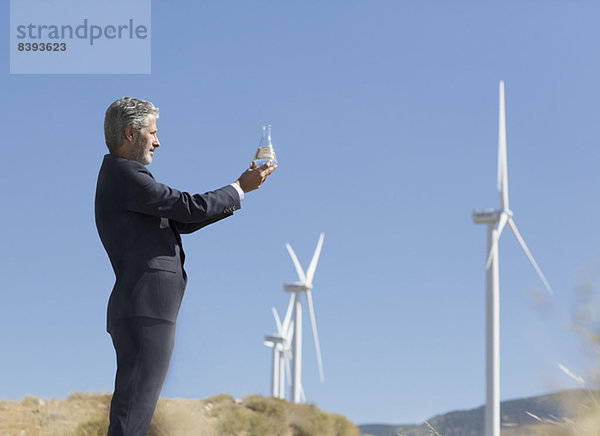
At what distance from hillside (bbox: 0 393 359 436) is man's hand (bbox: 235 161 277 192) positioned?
39.1ft

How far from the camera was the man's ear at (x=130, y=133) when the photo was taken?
4.32 metres

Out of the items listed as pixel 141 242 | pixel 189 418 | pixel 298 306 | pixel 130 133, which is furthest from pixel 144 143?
pixel 298 306

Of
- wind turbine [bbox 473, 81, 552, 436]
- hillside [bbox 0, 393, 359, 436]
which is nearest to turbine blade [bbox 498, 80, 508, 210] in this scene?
wind turbine [bbox 473, 81, 552, 436]

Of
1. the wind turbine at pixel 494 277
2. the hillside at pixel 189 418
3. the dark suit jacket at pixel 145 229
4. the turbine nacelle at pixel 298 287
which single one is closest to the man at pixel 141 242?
the dark suit jacket at pixel 145 229

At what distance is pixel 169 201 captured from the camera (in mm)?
4066

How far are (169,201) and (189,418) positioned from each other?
15.0 m

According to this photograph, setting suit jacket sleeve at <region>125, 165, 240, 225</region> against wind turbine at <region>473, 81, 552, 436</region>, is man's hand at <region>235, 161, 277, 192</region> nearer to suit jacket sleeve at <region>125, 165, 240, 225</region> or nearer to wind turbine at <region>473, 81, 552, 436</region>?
suit jacket sleeve at <region>125, 165, 240, 225</region>

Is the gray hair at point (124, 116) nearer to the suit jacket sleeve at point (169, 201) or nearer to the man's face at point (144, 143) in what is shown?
the man's face at point (144, 143)

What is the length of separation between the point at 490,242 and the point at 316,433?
13208 millimetres

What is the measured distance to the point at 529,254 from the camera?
1142 inches

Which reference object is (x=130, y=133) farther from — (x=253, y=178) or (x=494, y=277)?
(x=494, y=277)

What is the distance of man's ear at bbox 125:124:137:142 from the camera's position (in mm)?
4324

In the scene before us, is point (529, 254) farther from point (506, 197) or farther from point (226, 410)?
point (226, 410)

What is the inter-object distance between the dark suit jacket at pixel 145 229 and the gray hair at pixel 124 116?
5.3 inches
